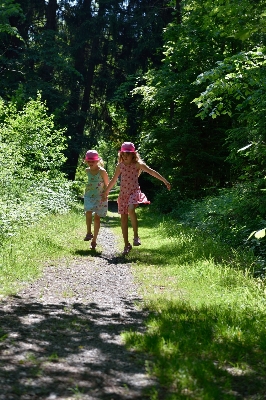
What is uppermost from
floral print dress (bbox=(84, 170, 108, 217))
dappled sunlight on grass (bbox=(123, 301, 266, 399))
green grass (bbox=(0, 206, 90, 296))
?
floral print dress (bbox=(84, 170, 108, 217))

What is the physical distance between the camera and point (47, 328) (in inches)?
191

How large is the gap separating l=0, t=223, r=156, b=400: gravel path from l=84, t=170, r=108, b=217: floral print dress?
9.37ft

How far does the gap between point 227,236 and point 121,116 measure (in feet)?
66.0

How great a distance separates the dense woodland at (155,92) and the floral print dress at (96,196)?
267cm

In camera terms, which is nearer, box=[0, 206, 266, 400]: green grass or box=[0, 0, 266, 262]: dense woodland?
box=[0, 206, 266, 400]: green grass

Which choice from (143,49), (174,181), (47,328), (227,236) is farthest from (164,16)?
(47,328)

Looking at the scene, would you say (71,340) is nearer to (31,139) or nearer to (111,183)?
(111,183)

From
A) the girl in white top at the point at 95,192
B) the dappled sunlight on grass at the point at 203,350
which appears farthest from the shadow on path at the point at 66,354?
the girl in white top at the point at 95,192

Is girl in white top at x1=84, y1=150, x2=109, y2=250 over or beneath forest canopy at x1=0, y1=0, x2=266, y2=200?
beneath

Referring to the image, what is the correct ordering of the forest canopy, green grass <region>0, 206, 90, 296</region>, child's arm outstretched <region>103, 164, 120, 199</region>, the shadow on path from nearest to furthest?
the shadow on path → green grass <region>0, 206, 90, 296</region> → child's arm outstretched <region>103, 164, 120, 199</region> → the forest canopy

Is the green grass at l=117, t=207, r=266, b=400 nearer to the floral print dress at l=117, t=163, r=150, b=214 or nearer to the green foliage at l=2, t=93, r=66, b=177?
the floral print dress at l=117, t=163, r=150, b=214

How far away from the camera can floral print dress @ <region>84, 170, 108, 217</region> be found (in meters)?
10.4

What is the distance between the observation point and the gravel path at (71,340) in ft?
11.3

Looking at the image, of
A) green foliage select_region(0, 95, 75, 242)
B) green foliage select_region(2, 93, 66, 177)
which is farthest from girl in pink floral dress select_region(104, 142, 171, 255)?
green foliage select_region(2, 93, 66, 177)
